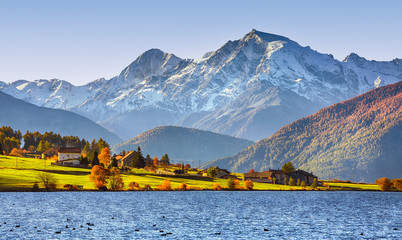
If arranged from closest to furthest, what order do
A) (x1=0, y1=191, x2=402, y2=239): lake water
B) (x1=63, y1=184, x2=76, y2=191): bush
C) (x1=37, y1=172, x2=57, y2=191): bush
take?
(x1=0, y1=191, x2=402, y2=239): lake water, (x1=37, y1=172, x2=57, y2=191): bush, (x1=63, y1=184, x2=76, y2=191): bush

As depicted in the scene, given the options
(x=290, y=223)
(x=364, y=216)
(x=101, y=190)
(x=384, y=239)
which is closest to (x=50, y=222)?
(x=290, y=223)

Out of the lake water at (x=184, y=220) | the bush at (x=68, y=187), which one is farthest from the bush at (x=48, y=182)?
the lake water at (x=184, y=220)

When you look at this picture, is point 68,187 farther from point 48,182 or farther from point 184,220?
point 184,220

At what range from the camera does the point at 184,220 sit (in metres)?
116

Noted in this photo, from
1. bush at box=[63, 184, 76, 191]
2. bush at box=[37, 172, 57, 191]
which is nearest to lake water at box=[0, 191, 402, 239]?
bush at box=[37, 172, 57, 191]

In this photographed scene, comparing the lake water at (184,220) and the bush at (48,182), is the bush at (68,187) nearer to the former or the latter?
the bush at (48,182)

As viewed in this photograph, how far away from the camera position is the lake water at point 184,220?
93812mm

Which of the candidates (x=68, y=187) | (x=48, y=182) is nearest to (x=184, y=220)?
(x=68, y=187)

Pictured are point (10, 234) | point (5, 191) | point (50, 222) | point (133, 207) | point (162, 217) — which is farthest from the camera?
point (5, 191)

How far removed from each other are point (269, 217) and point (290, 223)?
12446 millimetres

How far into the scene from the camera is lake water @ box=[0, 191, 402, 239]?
308ft

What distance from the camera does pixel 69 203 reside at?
150125mm

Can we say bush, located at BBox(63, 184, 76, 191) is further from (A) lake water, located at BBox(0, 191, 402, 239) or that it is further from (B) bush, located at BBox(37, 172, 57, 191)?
(A) lake water, located at BBox(0, 191, 402, 239)

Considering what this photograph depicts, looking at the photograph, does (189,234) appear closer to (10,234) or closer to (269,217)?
(10,234)
